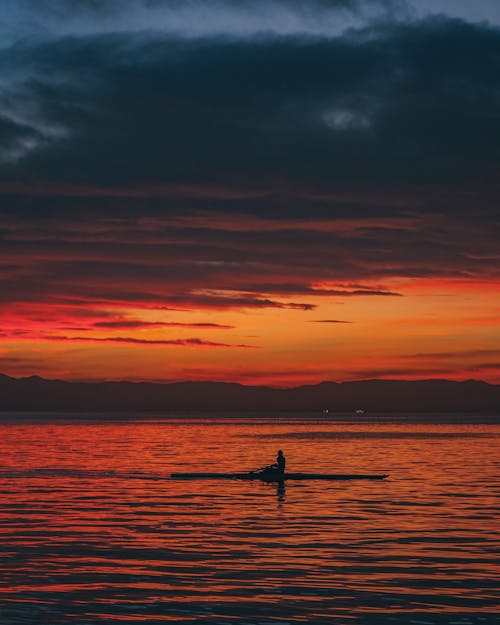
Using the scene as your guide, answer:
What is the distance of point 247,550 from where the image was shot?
39.0 meters

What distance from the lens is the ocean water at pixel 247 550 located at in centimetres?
2764

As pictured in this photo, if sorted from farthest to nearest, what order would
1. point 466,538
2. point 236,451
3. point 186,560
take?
point 236,451 → point 466,538 → point 186,560

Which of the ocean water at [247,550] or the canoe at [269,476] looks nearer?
the ocean water at [247,550]

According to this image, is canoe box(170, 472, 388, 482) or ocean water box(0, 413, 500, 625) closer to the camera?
ocean water box(0, 413, 500, 625)

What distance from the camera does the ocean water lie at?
27.6 metres

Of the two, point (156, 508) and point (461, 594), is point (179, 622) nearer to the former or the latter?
point (461, 594)

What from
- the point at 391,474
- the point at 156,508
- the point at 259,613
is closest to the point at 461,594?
the point at 259,613

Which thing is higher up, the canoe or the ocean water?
the canoe

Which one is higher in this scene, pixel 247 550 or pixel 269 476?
pixel 269 476

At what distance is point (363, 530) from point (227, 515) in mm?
9383

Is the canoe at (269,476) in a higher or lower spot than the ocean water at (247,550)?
higher

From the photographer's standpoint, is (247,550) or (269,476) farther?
(269,476)

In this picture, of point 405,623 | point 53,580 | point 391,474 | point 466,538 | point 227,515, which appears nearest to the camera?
point 405,623

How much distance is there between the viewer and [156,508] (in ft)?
179
